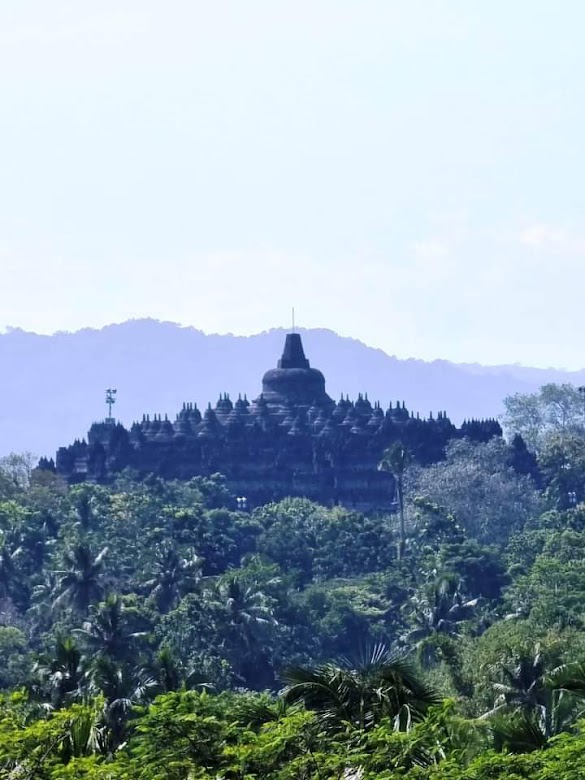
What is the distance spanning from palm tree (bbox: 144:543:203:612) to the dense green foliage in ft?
0.26

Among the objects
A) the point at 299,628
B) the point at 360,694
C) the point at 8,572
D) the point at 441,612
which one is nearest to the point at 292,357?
the point at 8,572

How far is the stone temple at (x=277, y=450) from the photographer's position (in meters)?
149

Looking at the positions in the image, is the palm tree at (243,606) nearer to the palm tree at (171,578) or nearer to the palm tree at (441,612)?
the palm tree at (171,578)

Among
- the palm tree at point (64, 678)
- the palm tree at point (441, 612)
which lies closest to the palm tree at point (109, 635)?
the palm tree at point (441, 612)

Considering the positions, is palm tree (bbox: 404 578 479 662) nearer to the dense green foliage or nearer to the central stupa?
the dense green foliage

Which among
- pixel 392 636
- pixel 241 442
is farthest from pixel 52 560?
pixel 241 442

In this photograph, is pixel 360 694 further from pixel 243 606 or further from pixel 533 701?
pixel 243 606

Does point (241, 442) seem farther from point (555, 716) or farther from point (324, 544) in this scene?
point (555, 716)

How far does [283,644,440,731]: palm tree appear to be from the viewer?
3484 cm

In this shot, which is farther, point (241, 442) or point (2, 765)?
point (241, 442)

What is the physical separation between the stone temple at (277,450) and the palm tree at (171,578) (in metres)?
49.1

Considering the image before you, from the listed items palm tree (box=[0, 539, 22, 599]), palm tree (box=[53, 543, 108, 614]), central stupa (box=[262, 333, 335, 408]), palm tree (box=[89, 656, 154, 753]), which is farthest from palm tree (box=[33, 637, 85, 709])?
central stupa (box=[262, 333, 335, 408])

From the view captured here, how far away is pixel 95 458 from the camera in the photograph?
14712 cm

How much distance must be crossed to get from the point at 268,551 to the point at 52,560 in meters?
15.2
